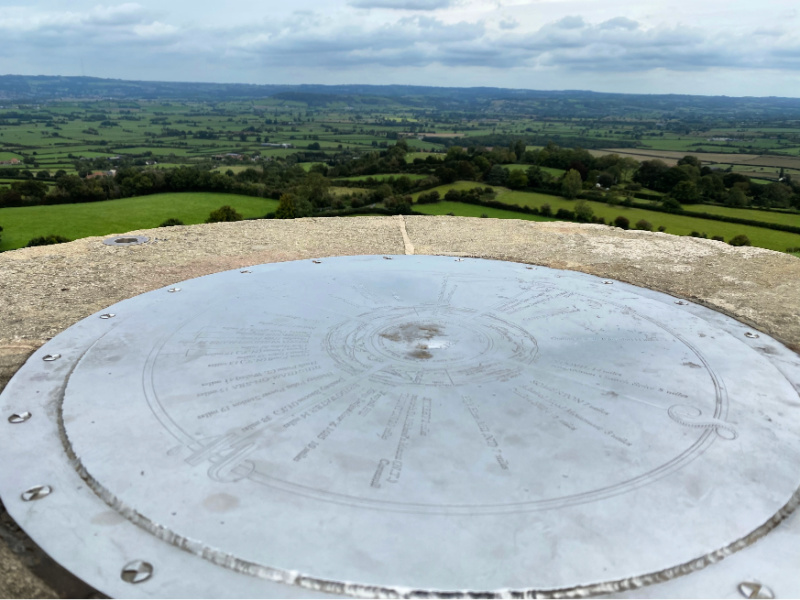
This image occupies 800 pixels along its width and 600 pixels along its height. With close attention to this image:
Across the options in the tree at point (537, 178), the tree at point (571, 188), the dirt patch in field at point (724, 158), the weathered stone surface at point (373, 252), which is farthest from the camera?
the dirt patch in field at point (724, 158)

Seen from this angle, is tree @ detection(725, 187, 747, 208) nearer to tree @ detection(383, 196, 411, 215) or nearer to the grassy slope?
the grassy slope

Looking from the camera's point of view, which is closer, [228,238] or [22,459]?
[22,459]

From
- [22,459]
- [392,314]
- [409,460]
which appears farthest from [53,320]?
[409,460]

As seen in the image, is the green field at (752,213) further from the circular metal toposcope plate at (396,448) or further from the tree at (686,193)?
the circular metal toposcope plate at (396,448)

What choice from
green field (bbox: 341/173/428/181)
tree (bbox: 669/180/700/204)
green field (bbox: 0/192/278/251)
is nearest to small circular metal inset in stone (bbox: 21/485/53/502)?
green field (bbox: 0/192/278/251)

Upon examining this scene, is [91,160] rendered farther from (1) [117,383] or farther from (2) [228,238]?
(1) [117,383]

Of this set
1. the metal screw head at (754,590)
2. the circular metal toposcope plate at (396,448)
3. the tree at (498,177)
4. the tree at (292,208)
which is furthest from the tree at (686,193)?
the metal screw head at (754,590)

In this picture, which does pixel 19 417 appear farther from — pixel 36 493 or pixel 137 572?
pixel 137 572
